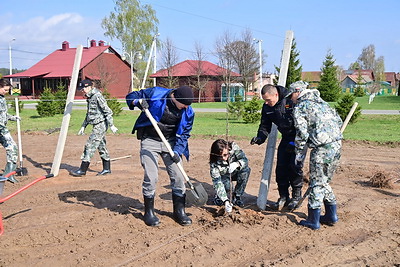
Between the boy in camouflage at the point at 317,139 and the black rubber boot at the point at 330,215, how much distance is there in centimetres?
17

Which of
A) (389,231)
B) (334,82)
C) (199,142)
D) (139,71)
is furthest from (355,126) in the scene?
(139,71)

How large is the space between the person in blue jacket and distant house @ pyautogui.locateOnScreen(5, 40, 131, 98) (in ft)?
107

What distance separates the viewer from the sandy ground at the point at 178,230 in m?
4.22

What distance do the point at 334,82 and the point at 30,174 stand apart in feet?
113

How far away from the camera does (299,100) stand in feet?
16.2

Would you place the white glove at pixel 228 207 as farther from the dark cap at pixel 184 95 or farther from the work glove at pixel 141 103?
the work glove at pixel 141 103

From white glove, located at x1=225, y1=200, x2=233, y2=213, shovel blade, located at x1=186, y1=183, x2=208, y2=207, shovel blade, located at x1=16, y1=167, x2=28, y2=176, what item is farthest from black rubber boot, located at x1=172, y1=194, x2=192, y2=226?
shovel blade, located at x1=16, y1=167, x2=28, y2=176

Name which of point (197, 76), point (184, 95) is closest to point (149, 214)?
point (184, 95)

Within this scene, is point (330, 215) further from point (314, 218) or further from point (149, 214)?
point (149, 214)

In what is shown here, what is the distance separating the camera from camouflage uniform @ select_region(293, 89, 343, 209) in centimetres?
479

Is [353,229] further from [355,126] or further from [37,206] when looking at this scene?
[355,126]

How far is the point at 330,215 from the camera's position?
201 inches

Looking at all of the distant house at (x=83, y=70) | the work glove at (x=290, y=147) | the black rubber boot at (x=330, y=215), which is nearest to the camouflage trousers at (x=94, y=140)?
the work glove at (x=290, y=147)

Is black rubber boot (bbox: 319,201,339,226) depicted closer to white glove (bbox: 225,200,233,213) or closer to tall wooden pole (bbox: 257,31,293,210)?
tall wooden pole (bbox: 257,31,293,210)
